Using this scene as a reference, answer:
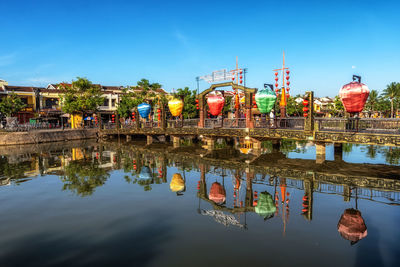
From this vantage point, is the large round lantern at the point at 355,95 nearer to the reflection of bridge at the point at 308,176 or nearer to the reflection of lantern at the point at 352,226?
the reflection of bridge at the point at 308,176

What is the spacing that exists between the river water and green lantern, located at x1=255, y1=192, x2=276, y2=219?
1.6 inches

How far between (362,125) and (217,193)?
11347 millimetres

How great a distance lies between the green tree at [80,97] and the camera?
3956 centimetres

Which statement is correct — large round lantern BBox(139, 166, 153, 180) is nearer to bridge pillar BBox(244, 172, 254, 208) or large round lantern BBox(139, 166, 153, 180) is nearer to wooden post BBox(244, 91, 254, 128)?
bridge pillar BBox(244, 172, 254, 208)

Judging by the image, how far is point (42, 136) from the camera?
34.1m

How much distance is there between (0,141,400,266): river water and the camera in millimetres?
7262

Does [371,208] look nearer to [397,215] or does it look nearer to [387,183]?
[397,215]

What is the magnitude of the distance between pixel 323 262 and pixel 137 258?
474 cm

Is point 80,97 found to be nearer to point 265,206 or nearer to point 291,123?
point 291,123

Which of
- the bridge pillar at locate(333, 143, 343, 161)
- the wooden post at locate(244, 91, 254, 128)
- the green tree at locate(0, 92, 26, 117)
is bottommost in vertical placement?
the bridge pillar at locate(333, 143, 343, 161)

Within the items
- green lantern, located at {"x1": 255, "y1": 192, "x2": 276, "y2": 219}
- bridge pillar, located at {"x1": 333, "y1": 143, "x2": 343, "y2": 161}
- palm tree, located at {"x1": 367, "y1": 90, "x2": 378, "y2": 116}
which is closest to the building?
green lantern, located at {"x1": 255, "y1": 192, "x2": 276, "y2": 219}

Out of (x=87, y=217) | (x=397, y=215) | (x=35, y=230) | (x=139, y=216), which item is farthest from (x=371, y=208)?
(x=35, y=230)

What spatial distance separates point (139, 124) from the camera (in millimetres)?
31984

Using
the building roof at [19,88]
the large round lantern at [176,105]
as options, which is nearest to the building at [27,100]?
the building roof at [19,88]
